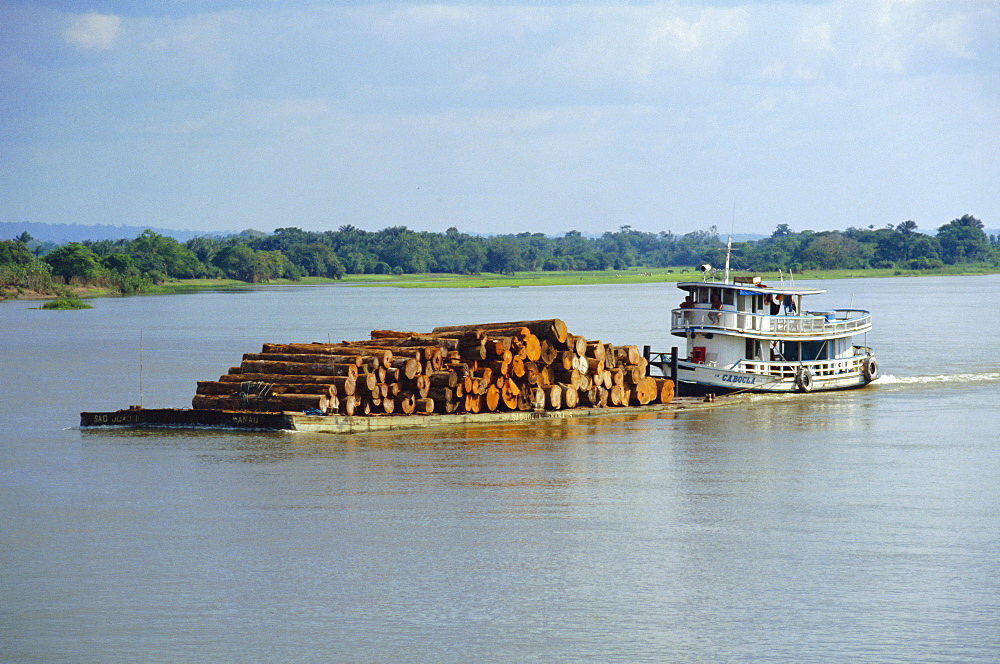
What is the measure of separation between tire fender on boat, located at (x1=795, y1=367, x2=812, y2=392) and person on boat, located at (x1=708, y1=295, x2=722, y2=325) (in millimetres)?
4019

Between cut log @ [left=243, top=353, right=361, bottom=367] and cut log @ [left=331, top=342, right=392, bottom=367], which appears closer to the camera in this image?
cut log @ [left=243, top=353, right=361, bottom=367]

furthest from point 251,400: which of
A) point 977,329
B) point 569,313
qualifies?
point 569,313

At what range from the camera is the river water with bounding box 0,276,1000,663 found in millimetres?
14578

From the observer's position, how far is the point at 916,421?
34094 mm

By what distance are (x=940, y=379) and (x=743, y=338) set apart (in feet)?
35.0

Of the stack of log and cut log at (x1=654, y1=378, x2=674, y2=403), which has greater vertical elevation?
the stack of log

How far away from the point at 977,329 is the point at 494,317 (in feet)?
104

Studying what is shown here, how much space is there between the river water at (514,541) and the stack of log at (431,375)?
1128 mm

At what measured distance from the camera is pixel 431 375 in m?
31.5

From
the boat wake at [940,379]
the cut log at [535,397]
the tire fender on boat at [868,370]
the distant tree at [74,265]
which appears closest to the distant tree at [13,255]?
the distant tree at [74,265]

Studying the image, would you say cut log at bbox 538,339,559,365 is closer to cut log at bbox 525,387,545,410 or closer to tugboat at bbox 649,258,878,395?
cut log at bbox 525,387,545,410

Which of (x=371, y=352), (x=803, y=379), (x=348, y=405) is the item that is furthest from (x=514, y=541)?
(x=803, y=379)

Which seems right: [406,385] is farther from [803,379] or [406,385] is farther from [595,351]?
[803,379]

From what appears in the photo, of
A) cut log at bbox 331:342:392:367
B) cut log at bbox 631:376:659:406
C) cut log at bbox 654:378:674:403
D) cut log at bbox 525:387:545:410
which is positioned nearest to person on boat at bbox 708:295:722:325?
cut log at bbox 654:378:674:403
